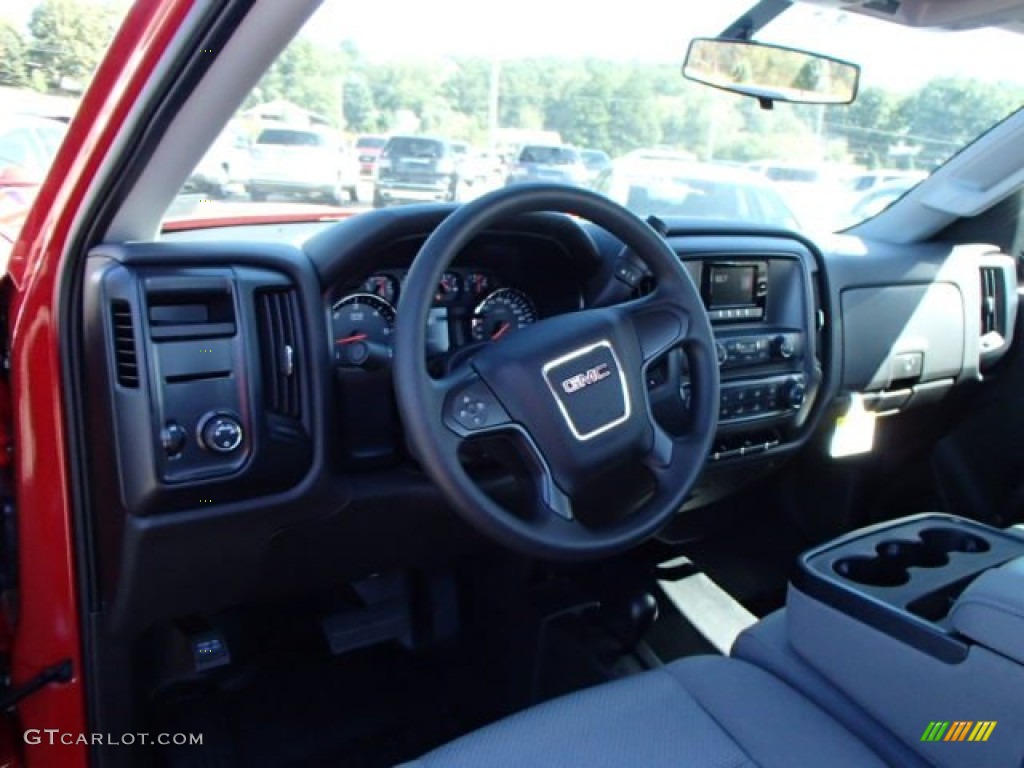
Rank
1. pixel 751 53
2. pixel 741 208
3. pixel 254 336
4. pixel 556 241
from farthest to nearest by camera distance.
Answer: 1. pixel 741 208
2. pixel 751 53
3. pixel 556 241
4. pixel 254 336

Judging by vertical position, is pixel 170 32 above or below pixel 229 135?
above

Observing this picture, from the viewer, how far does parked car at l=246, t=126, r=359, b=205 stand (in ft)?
10.1

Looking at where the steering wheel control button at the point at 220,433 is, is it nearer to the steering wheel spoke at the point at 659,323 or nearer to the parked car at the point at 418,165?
the steering wheel spoke at the point at 659,323

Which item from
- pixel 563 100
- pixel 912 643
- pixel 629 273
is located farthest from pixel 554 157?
pixel 912 643

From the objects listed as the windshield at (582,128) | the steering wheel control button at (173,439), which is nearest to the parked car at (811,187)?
the windshield at (582,128)

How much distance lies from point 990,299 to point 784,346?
3.59 feet

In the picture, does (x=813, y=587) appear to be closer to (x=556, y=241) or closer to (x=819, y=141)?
(x=556, y=241)

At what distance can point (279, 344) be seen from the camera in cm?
172

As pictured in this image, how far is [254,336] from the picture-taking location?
1684 mm

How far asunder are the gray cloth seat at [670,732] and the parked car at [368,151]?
8.73 feet

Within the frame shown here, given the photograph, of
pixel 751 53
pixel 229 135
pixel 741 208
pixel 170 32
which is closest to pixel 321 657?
pixel 229 135

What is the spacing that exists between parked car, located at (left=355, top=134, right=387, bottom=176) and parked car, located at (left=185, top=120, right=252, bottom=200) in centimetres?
121

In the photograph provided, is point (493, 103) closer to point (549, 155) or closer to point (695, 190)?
point (695, 190)

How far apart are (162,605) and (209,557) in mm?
139
